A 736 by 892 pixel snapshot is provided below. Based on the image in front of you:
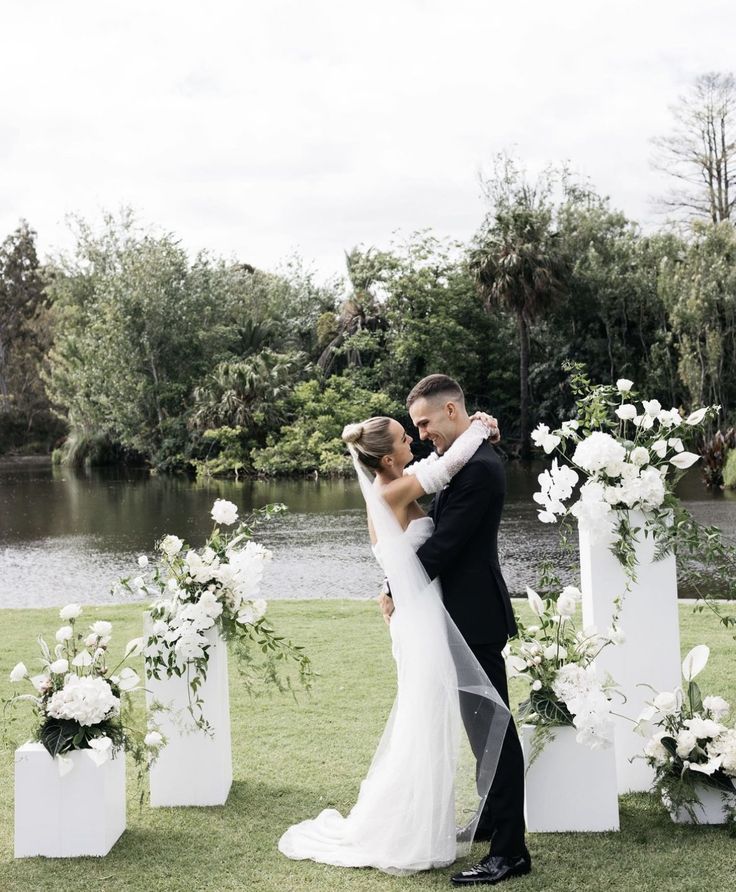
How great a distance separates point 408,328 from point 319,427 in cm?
777

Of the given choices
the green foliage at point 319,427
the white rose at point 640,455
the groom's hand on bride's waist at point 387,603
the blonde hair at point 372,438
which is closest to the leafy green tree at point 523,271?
the green foliage at point 319,427

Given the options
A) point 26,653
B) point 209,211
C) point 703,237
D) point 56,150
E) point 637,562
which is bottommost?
point 26,653

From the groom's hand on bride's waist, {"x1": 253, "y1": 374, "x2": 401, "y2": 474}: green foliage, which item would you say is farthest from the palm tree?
the groom's hand on bride's waist

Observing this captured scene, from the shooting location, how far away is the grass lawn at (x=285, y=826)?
12.6 feet

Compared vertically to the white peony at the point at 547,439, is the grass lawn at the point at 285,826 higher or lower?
lower

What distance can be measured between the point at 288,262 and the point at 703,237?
2174 cm

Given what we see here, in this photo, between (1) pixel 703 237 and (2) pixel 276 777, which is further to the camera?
(1) pixel 703 237

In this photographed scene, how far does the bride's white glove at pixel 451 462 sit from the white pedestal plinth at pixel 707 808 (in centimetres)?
176

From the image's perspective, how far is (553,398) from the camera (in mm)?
40062

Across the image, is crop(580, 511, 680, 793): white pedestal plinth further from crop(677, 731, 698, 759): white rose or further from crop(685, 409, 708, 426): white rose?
crop(685, 409, 708, 426): white rose

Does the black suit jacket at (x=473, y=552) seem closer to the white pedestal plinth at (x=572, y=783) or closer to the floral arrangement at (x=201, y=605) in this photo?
the white pedestal plinth at (x=572, y=783)

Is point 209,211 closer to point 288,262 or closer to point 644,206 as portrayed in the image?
point 288,262

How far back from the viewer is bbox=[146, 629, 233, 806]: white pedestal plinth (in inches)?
185

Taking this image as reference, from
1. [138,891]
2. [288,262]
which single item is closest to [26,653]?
[138,891]
